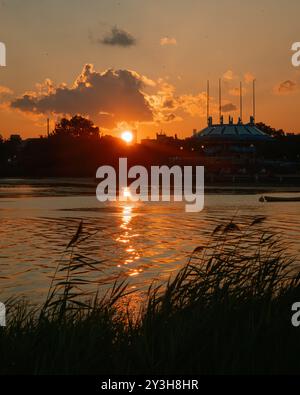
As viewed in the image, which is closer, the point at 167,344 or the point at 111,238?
the point at 167,344

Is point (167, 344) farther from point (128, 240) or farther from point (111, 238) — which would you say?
point (111, 238)

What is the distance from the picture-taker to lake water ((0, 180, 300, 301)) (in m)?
23.4

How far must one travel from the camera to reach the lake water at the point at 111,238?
2342 centimetres

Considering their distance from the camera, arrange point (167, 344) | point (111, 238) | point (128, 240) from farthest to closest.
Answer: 1. point (111, 238)
2. point (128, 240)
3. point (167, 344)

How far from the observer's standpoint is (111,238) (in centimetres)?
3694

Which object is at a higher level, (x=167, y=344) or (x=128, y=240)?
(x=167, y=344)

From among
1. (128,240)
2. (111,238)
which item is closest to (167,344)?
(128,240)

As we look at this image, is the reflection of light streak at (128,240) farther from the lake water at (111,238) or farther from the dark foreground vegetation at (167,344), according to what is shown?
the dark foreground vegetation at (167,344)

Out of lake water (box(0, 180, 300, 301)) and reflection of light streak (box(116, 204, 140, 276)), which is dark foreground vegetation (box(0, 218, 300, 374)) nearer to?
lake water (box(0, 180, 300, 301))

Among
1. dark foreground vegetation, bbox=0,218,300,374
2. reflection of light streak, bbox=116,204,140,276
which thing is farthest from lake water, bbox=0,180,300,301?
dark foreground vegetation, bbox=0,218,300,374

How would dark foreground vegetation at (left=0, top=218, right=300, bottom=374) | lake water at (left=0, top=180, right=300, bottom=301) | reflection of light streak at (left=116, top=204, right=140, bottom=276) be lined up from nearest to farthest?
dark foreground vegetation at (left=0, top=218, right=300, bottom=374), lake water at (left=0, top=180, right=300, bottom=301), reflection of light streak at (left=116, top=204, right=140, bottom=276)
